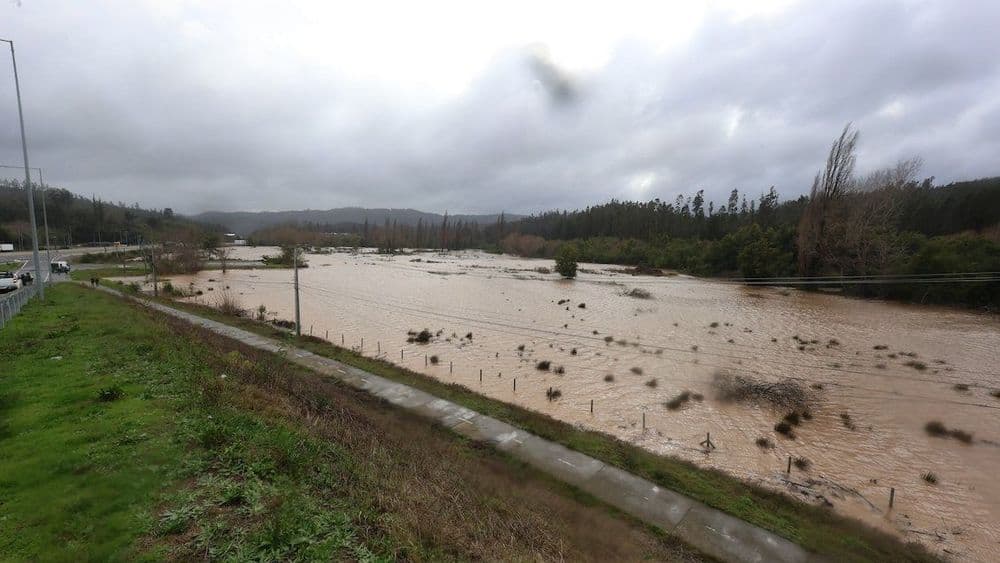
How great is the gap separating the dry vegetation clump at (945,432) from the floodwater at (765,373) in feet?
1.04

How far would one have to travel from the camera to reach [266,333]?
27.6 m

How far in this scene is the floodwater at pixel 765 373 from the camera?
1328cm

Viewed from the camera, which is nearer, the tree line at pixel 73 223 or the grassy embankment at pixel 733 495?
the grassy embankment at pixel 733 495

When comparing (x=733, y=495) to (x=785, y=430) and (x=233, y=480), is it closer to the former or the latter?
(x=785, y=430)

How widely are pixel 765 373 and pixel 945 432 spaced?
7.17 m

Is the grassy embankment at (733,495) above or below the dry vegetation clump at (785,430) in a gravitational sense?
above

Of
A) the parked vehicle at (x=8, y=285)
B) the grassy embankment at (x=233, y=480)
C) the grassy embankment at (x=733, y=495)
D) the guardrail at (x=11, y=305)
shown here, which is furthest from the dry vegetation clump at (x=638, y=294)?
the parked vehicle at (x=8, y=285)

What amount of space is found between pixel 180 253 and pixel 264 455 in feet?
271

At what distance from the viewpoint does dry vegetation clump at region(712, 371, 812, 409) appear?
763 inches

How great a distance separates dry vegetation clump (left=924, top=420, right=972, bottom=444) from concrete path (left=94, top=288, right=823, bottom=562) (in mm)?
13975

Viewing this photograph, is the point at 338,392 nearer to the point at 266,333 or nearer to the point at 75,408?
the point at 75,408

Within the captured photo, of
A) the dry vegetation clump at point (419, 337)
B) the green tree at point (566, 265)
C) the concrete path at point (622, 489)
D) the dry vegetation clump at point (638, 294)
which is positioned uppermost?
the green tree at point (566, 265)

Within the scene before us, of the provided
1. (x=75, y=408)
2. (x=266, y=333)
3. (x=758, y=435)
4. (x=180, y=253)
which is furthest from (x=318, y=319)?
(x=180, y=253)

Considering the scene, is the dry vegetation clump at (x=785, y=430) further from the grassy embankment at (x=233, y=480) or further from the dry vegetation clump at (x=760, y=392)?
the grassy embankment at (x=233, y=480)
